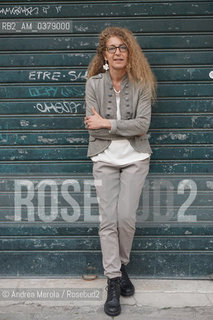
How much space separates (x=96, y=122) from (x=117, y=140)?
10.2 inches

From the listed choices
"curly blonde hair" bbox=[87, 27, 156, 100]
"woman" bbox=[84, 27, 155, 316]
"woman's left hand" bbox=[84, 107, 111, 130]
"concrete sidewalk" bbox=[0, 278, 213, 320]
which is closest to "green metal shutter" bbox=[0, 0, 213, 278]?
"concrete sidewalk" bbox=[0, 278, 213, 320]

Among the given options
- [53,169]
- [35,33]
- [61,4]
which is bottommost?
[53,169]

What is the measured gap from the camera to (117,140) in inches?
148

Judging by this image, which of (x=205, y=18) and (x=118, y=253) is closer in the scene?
(x=118, y=253)

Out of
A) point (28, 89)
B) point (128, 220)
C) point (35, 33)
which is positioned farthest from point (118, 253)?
point (35, 33)

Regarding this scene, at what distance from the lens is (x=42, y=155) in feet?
14.1

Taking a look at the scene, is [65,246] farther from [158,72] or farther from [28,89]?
[158,72]

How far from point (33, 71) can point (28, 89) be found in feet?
0.61

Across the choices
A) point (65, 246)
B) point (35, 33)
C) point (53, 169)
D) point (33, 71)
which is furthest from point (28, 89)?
point (65, 246)

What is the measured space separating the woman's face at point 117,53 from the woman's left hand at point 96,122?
1.43 ft

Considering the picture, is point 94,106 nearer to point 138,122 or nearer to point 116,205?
point 138,122

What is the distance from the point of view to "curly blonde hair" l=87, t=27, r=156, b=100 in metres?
3.65

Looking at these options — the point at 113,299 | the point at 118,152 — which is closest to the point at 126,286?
the point at 113,299

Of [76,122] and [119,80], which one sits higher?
[119,80]
